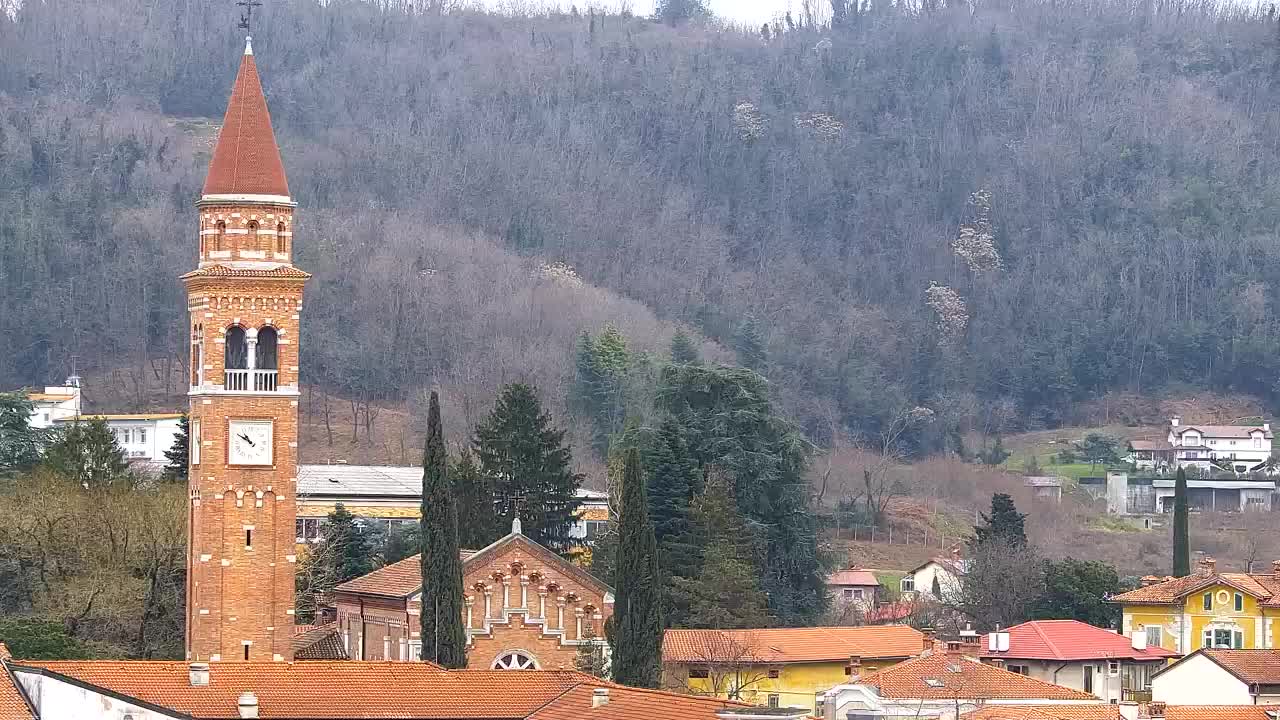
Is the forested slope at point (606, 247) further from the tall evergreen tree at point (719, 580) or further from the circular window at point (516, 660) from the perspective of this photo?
the circular window at point (516, 660)

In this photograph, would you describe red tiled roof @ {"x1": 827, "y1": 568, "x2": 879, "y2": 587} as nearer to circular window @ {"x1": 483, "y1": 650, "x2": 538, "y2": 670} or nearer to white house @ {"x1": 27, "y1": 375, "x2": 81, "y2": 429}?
white house @ {"x1": 27, "y1": 375, "x2": 81, "y2": 429}

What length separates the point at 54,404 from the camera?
120438mm

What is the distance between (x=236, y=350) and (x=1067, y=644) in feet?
74.4

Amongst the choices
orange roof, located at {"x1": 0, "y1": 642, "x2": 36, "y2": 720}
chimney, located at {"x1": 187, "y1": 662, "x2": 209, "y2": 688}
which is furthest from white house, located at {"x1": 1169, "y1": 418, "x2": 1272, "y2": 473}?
orange roof, located at {"x1": 0, "y1": 642, "x2": 36, "y2": 720}

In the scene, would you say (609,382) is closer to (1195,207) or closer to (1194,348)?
(1194,348)

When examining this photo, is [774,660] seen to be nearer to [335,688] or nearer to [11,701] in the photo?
[335,688]

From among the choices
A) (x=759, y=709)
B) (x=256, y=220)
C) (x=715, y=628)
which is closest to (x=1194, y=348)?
(x=715, y=628)

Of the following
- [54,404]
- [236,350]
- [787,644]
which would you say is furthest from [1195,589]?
[54,404]

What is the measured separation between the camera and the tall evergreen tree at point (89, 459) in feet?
249

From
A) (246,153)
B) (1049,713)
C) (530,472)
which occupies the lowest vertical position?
(1049,713)

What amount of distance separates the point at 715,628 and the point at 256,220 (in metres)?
18.8

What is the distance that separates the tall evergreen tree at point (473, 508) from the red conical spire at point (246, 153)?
16615 mm

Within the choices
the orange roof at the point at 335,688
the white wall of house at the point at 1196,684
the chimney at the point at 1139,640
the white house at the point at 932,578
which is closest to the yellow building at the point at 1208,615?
the chimney at the point at 1139,640

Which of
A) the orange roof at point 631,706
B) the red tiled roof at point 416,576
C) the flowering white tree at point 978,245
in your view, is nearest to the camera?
the orange roof at point 631,706
